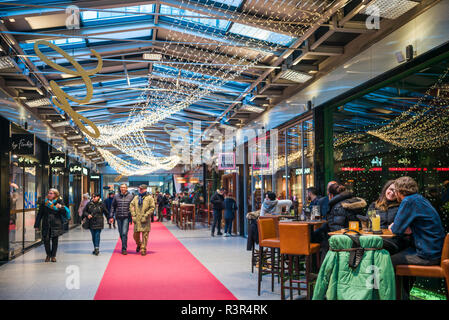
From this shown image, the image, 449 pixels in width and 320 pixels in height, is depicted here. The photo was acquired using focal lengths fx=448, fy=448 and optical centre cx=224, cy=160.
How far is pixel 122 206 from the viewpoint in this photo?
1062 cm

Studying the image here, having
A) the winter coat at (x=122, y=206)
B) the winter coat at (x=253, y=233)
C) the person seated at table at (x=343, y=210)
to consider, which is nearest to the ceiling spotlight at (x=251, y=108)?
the winter coat at (x=122, y=206)

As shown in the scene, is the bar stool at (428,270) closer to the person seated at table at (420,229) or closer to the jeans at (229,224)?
the person seated at table at (420,229)

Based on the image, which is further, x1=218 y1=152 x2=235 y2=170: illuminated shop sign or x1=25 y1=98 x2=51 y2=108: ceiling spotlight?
x1=218 y1=152 x2=235 y2=170: illuminated shop sign

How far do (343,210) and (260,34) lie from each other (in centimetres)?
348

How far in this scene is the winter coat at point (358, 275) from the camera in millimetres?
3699

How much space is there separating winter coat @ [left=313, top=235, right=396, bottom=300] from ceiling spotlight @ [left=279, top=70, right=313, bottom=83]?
5.16 meters

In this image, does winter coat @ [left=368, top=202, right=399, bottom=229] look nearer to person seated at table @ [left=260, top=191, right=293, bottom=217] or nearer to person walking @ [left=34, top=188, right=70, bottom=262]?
person seated at table @ [left=260, top=191, right=293, bottom=217]

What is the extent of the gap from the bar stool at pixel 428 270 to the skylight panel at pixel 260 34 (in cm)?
467

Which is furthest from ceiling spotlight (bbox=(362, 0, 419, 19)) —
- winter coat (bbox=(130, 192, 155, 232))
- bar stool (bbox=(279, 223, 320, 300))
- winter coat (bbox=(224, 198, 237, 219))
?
winter coat (bbox=(224, 198, 237, 219))

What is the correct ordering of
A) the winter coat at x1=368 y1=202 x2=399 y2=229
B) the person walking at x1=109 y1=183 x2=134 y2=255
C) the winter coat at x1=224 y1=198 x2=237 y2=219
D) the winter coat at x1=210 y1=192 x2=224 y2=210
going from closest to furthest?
the winter coat at x1=368 y1=202 x2=399 y2=229
the person walking at x1=109 y1=183 x2=134 y2=255
the winter coat at x1=224 y1=198 x2=237 y2=219
the winter coat at x1=210 y1=192 x2=224 y2=210

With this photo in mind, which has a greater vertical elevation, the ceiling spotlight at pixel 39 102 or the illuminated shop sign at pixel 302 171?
the ceiling spotlight at pixel 39 102

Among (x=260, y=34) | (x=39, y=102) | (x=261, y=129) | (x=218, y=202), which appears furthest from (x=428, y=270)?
(x=218, y=202)

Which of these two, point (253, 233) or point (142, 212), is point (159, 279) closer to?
point (253, 233)

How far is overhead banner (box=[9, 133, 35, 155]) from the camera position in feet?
32.3
